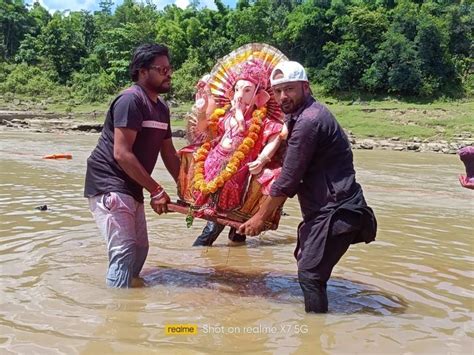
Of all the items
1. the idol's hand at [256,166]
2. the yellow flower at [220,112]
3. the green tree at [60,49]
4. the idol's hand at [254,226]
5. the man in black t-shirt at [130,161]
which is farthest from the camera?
the green tree at [60,49]

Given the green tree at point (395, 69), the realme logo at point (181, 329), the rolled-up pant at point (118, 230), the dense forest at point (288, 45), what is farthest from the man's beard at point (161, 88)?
the green tree at point (395, 69)

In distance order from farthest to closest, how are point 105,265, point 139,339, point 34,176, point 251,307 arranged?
point 34,176 < point 105,265 < point 251,307 < point 139,339

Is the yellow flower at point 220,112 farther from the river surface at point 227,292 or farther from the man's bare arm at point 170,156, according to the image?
the river surface at point 227,292

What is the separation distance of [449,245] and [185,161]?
11.7ft

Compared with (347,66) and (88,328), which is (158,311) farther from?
(347,66)

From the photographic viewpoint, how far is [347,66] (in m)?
42.9

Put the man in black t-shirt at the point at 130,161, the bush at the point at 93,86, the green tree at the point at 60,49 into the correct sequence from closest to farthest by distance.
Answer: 1. the man in black t-shirt at the point at 130,161
2. the bush at the point at 93,86
3. the green tree at the point at 60,49

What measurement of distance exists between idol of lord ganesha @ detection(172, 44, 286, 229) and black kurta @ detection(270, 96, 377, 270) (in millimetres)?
588

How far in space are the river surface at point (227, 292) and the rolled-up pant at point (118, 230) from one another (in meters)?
0.14

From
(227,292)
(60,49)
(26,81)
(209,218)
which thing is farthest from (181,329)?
(60,49)

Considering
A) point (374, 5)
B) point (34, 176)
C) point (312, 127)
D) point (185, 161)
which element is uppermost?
point (374, 5)

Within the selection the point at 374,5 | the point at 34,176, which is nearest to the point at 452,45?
the point at 374,5

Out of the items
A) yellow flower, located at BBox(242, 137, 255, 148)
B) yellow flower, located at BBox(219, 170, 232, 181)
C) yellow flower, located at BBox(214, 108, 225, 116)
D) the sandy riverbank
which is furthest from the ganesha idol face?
the sandy riverbank

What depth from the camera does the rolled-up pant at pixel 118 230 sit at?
14.6ft
